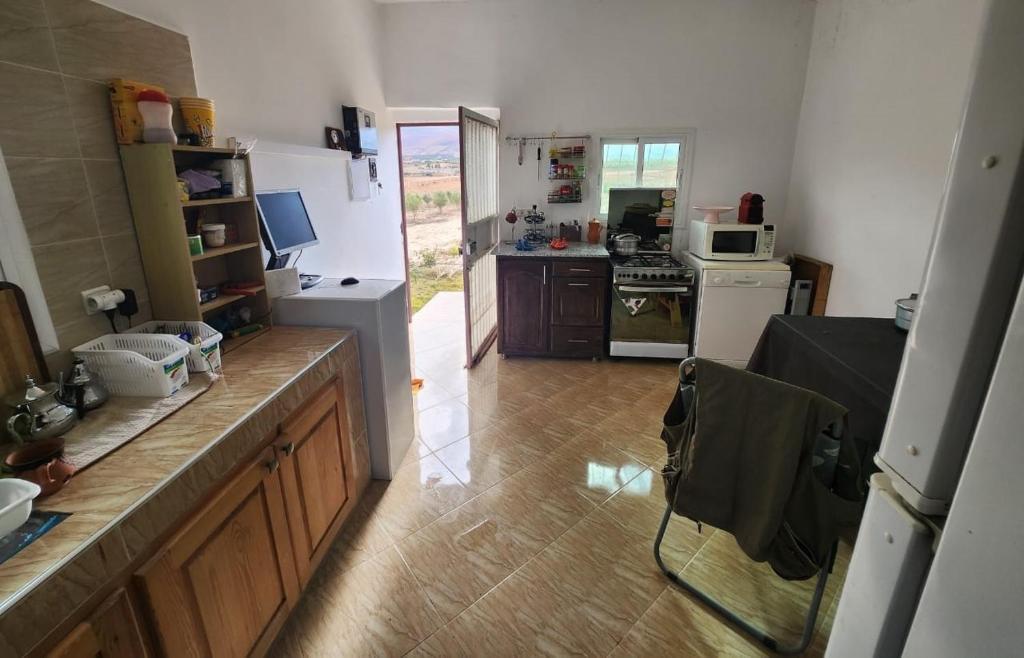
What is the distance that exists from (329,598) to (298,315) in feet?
3.99

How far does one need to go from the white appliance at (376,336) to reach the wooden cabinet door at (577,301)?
1.68m

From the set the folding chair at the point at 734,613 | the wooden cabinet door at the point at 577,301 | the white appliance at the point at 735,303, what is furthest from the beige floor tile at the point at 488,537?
the white appliance at the point at 735,303

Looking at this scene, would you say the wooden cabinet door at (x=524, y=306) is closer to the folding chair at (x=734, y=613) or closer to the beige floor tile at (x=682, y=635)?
the folding chair at (x=734, y=613)

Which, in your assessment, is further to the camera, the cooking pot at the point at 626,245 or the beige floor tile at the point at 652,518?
the cooking pot at the point at 626,245

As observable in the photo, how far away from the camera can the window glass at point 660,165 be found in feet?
13.5

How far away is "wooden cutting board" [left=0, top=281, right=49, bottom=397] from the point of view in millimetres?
1304

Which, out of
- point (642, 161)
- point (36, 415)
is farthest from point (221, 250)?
point (642, 161)

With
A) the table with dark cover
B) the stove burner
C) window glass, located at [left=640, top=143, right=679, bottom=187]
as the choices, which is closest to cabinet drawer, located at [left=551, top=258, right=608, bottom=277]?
the stove burner

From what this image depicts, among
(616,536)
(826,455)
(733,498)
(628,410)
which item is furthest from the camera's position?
(628,410)

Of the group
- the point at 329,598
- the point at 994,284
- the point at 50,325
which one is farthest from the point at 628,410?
the point at 50,325

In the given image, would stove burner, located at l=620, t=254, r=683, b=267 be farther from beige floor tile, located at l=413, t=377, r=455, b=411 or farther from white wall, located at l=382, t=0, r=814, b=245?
beige floor tile, located at l=413, t=377, r=455, b=411

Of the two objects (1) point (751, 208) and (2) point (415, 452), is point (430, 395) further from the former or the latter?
(1) point (751, 208)

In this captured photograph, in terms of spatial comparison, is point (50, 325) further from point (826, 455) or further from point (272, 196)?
point (826, 455)

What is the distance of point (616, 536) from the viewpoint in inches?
82.8
